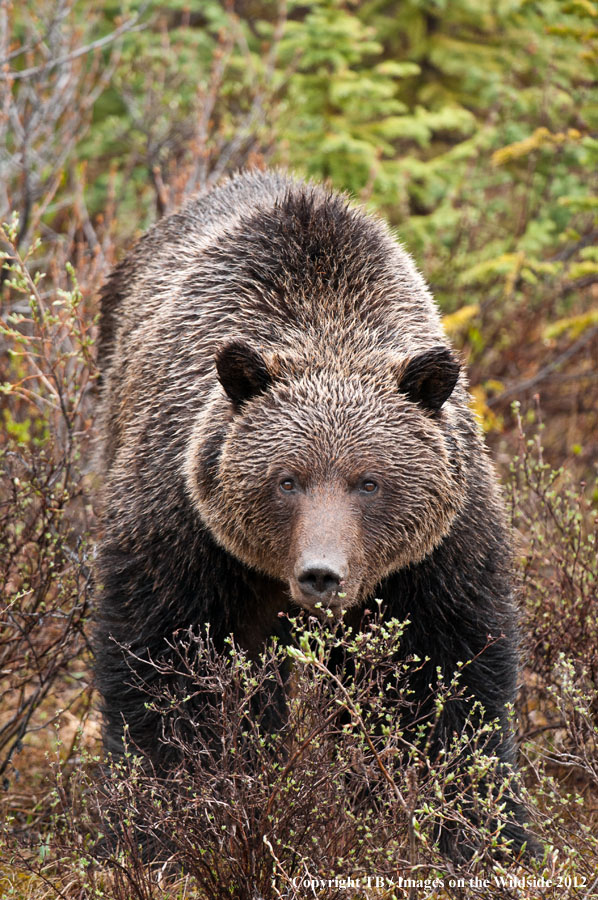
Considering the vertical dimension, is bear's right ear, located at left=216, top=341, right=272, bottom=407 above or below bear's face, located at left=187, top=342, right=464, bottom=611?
above

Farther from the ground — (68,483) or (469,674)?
(68,483)

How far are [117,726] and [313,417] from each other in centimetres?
188

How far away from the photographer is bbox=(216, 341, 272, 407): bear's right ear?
15.6 feet

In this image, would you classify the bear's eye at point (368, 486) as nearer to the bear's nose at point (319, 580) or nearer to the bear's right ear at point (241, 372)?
the bear's nose at point (319, 580)

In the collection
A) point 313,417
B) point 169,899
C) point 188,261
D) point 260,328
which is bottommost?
point 169,899

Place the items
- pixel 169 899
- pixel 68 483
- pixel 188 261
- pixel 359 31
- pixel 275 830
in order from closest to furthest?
pixel 275 830, pixel 169 899, pixel 188 261, pixel 68 483, pixel 359 31

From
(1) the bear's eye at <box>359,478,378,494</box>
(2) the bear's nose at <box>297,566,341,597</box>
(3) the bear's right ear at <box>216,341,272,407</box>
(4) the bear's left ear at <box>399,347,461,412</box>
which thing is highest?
(4) the bear's left ear at <box>399,347,461,412</box>

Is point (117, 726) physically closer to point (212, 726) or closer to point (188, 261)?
point (212, 726)

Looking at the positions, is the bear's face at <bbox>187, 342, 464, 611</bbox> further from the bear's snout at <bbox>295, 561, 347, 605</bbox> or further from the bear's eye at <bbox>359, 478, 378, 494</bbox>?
the bear's snout at <bbox>295, 561, 347, 605</bbox>

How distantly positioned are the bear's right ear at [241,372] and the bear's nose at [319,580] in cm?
98

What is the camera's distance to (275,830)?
411 cm

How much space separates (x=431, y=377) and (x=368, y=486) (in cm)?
58

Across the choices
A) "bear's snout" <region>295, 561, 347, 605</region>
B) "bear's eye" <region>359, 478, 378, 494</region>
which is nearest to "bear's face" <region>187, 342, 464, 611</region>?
"bear's eye" <region>359, 478, 378, 494</region>

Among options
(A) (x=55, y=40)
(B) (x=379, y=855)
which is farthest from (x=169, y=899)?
(A) (x=55, y=40)
